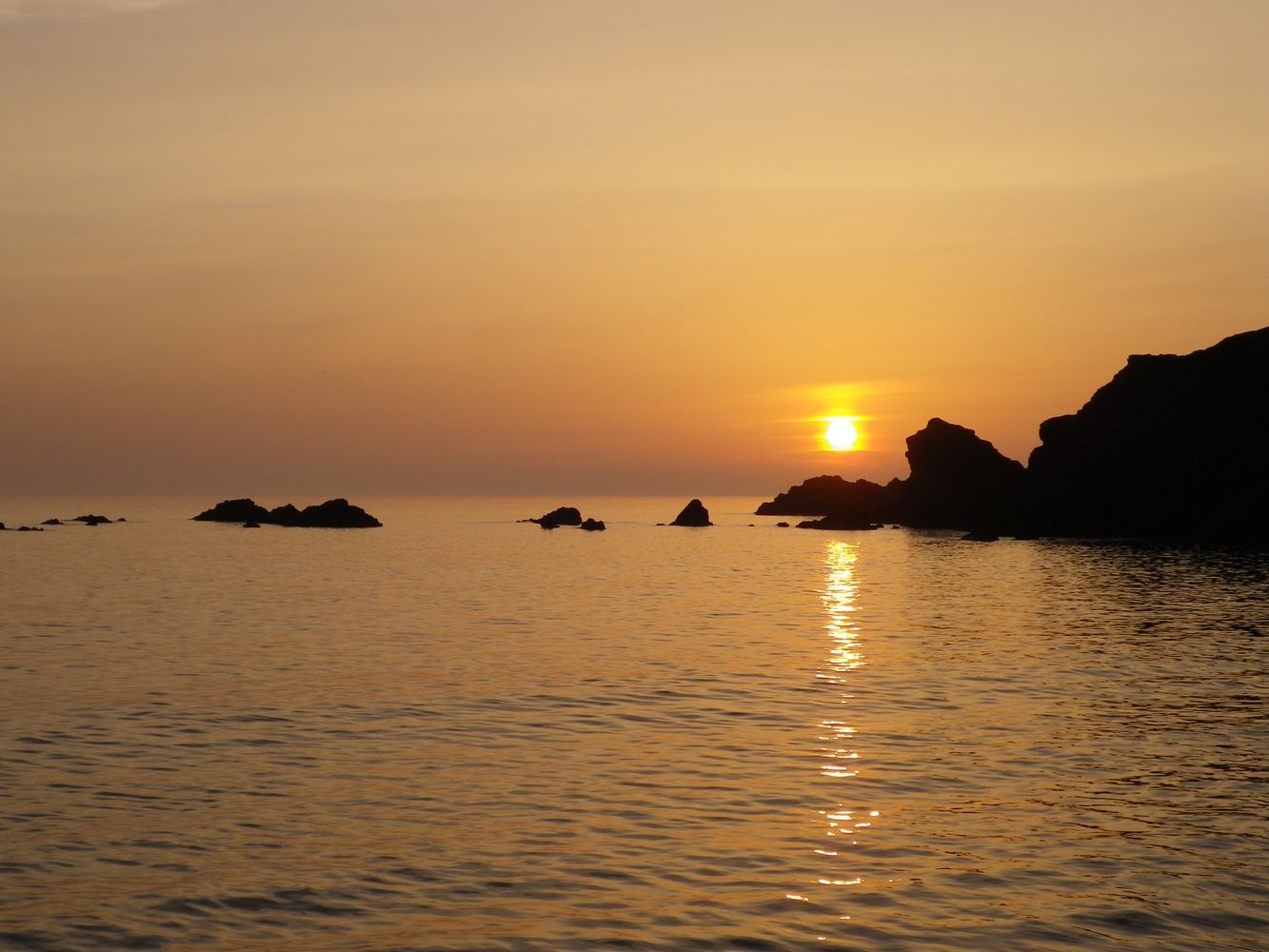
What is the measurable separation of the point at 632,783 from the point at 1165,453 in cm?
14836

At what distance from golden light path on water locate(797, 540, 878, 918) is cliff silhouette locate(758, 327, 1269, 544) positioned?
301 ft

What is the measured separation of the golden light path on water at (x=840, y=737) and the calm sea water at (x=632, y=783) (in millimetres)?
122

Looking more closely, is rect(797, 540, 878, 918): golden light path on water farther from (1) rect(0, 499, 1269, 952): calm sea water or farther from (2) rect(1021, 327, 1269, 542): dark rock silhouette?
(2) rect(1021, 327, 1269, 542): dark rock silhouette

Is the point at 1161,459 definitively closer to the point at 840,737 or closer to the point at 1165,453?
the point at 1165,453

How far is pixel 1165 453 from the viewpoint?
154625 mm

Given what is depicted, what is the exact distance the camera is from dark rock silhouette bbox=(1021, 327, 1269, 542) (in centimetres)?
14938

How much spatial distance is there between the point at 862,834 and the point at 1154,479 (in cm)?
15018

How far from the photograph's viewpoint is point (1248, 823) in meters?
20.2

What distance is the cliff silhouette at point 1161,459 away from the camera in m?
148

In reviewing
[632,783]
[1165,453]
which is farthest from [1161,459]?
[632,783]

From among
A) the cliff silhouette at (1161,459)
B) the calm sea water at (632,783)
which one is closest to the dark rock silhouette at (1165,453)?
the cliff silhouette at (1161,459)

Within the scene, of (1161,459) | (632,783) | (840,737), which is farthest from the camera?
(1161,459)

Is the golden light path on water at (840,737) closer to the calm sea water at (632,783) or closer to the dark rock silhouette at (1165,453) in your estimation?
the calm sea water at (632,783)

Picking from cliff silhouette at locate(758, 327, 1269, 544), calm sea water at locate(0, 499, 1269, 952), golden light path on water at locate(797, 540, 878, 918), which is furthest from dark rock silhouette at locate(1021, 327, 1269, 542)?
calm sea water at locate(0, 499, 1269, 952)
